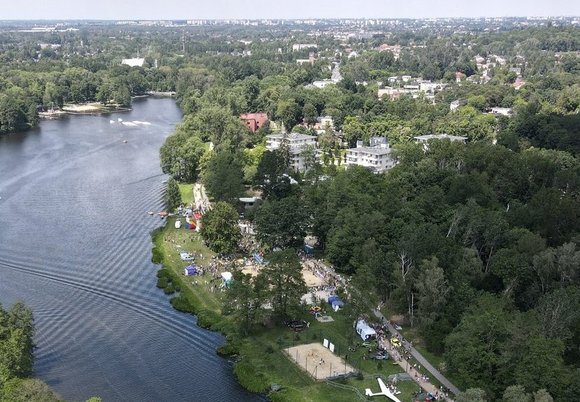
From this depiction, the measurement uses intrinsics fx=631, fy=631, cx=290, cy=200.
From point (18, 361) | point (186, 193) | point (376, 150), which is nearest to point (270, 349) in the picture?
point (18, 361)

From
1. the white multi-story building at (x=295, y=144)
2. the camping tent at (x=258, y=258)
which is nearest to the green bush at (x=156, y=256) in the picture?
the camping tent at (x=258, y=258)

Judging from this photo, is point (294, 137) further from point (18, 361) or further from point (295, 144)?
point (18, 361)

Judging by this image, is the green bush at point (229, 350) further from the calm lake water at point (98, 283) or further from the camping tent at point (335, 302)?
the camping tent at point (335, 302)

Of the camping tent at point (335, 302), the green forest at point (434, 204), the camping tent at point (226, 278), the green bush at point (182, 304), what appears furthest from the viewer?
the camping tent at point (226, 278)

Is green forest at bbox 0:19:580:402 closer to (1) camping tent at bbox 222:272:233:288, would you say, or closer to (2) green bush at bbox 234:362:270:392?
(2) green bush at bbox 234:362:270:392

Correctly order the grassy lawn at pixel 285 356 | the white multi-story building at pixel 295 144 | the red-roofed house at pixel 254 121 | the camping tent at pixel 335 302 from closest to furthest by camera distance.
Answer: the grassy lawn at pixel 285 356, the camping tent at pixel 335 302, the white multi-story building at pixel 295 144, the red-roofed house at pixel 254 121

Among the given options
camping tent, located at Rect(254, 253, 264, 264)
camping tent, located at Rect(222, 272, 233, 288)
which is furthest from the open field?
camping tent, located at Rect(254, 253, 264, 264)
